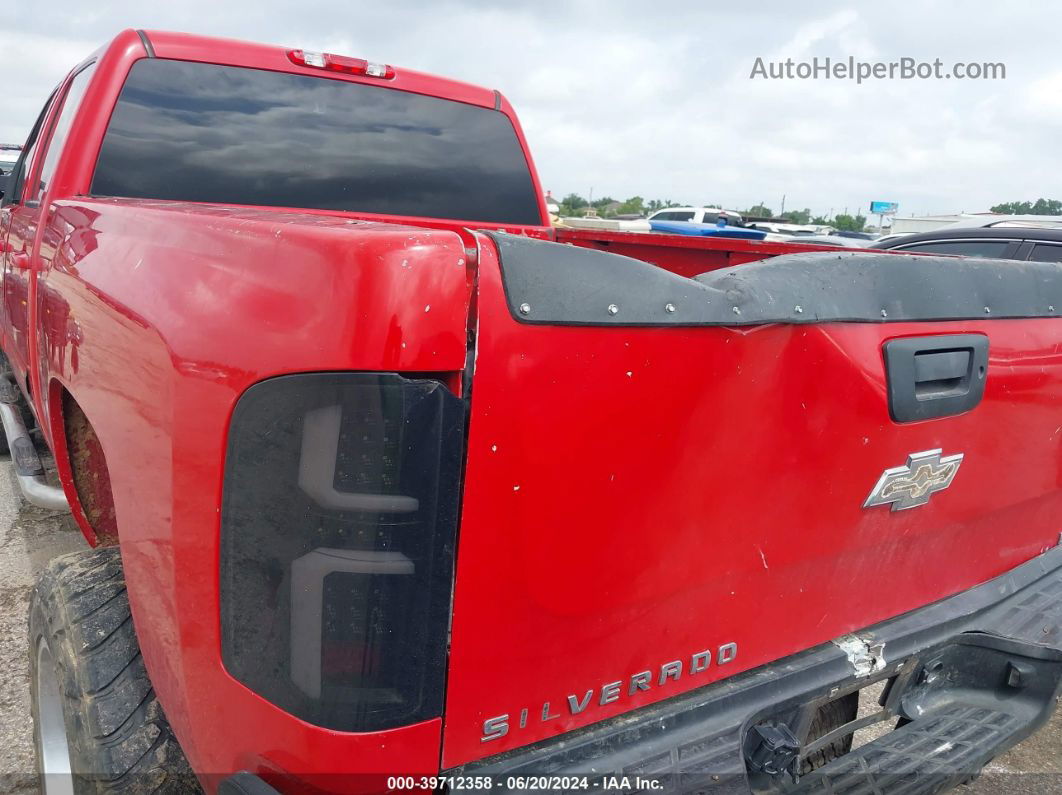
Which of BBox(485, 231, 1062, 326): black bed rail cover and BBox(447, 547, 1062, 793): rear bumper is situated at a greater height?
BBox(485, 231, 1062, 326): black bed rail cover

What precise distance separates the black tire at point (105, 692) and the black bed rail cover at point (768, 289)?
3.55 ft

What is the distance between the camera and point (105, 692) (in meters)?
1.59

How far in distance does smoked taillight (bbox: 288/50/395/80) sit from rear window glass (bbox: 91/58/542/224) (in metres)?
0.05

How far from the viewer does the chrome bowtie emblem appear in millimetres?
1720

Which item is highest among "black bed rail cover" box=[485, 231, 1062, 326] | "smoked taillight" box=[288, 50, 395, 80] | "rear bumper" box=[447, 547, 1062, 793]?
"smoked taillight" box=[288, 50, 395, 80]

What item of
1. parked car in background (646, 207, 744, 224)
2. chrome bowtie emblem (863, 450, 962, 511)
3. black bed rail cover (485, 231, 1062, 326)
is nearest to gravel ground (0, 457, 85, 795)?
black bed rail cover (485, 231, 1062, 326)

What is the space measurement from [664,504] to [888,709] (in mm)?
985

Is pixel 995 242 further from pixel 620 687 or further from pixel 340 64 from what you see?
pixel 620 687

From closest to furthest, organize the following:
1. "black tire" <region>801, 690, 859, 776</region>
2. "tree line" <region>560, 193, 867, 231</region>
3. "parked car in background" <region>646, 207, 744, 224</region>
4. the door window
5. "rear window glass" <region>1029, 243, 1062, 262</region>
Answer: "black tire" <region>801, 690, 859, 776</region>, the door window, "rear window glass" <region>1029, 243, 1062, 262</region>, "parked car in background" <region>646, 207, 744, 224</region>, "tree line" <region>560, 193, 867, 231</region>

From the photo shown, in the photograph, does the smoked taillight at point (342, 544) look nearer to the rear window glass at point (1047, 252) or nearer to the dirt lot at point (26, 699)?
the dirt lot at point (26, 699)

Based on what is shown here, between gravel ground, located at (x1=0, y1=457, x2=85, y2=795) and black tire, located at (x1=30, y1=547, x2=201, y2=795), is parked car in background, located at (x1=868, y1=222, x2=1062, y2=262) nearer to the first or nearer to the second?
black tire, located at (x1=30, y1=547, x2=201, y2=795)

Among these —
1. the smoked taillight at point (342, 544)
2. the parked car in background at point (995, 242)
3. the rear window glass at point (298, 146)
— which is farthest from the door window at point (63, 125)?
the parked car in background at point (995, 242)

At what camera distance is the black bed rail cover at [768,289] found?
4.06 ft

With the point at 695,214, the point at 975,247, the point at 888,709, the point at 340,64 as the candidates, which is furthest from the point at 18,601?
the point at 695,214
